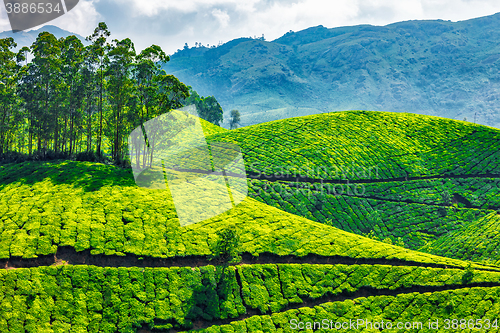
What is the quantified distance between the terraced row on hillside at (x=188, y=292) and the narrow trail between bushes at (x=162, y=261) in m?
0.86

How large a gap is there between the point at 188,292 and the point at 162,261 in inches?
155

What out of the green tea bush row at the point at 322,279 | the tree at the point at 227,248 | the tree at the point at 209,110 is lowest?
the green tea bush row at the point at 322,279

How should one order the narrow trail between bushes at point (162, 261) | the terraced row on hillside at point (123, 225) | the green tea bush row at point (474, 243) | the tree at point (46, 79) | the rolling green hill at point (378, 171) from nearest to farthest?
the narrow trail between bushes at point (162, 261), the terraced row on hillside at point (123, 225), the green tea bush row at point (474, 243), the tree at point (46, 79), the rolling green hill at point (378, 171)

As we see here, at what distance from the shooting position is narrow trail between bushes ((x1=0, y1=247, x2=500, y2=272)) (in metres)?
25.5

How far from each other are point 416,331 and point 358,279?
568cm

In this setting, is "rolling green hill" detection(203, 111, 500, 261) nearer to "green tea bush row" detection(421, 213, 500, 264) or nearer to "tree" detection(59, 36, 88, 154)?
"green tea bush row" detection(421, 213, 500, 264)

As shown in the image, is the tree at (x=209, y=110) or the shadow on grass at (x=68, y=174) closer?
the shadow on grass at (x=68, y=174)

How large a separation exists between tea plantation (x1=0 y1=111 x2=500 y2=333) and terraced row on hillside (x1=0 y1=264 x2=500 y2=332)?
0.09 m

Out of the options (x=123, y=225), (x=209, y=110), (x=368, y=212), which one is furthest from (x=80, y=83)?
(x=209, y=110)

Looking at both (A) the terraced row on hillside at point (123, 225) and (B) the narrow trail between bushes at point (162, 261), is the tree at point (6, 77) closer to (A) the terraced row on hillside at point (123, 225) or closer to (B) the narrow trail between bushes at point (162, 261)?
(A) the terraced row on hillside at point (123, 225)

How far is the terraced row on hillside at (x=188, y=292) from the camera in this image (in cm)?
2266

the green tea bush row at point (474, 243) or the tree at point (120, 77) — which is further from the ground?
the tree at point (120, 77)

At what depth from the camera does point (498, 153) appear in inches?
2341

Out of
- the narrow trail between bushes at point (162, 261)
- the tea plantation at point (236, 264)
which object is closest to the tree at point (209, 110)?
the tea plantation at point (236, 264)
